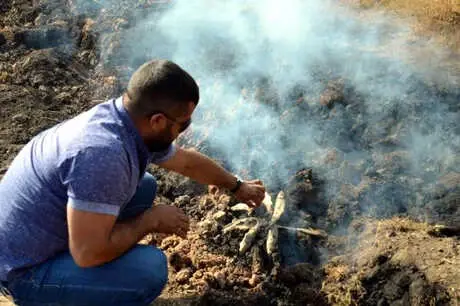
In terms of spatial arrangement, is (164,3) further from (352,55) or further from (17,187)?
(17,187)

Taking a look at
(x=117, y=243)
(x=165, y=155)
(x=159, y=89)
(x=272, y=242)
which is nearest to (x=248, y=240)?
(x=272, y=242)

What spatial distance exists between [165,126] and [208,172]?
97cm

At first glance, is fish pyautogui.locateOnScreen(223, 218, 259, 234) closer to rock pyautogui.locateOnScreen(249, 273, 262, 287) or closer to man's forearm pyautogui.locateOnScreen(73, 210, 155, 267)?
rock pyautogui.locateOnScreen(249, 273, 262, 287)

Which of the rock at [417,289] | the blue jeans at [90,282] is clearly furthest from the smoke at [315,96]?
the blue jeans at [90,282]

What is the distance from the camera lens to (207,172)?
3908 millimetres

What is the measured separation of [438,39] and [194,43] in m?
3.01

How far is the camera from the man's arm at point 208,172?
3.79 meters

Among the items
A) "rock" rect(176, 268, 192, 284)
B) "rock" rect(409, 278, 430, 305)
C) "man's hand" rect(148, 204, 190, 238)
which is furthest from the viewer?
"rock" rect(176, 268, 192, 284)

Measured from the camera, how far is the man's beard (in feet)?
10.1

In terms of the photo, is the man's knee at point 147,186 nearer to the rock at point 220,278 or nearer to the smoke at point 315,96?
the rock at point 220,278

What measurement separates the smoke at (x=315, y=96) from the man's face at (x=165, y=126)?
5.99ft

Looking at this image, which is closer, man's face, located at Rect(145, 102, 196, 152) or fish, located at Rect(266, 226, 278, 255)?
man's face, located at Rect(145, 102, 196, 152)

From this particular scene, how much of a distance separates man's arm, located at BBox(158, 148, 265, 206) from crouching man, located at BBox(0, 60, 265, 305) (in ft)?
1.77

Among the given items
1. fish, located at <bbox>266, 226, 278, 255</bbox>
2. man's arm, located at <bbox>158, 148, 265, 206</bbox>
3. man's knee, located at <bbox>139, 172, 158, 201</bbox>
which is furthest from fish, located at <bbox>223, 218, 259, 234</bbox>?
man's knee, located at <bbox>139, 172, 158, 201</bbox>
